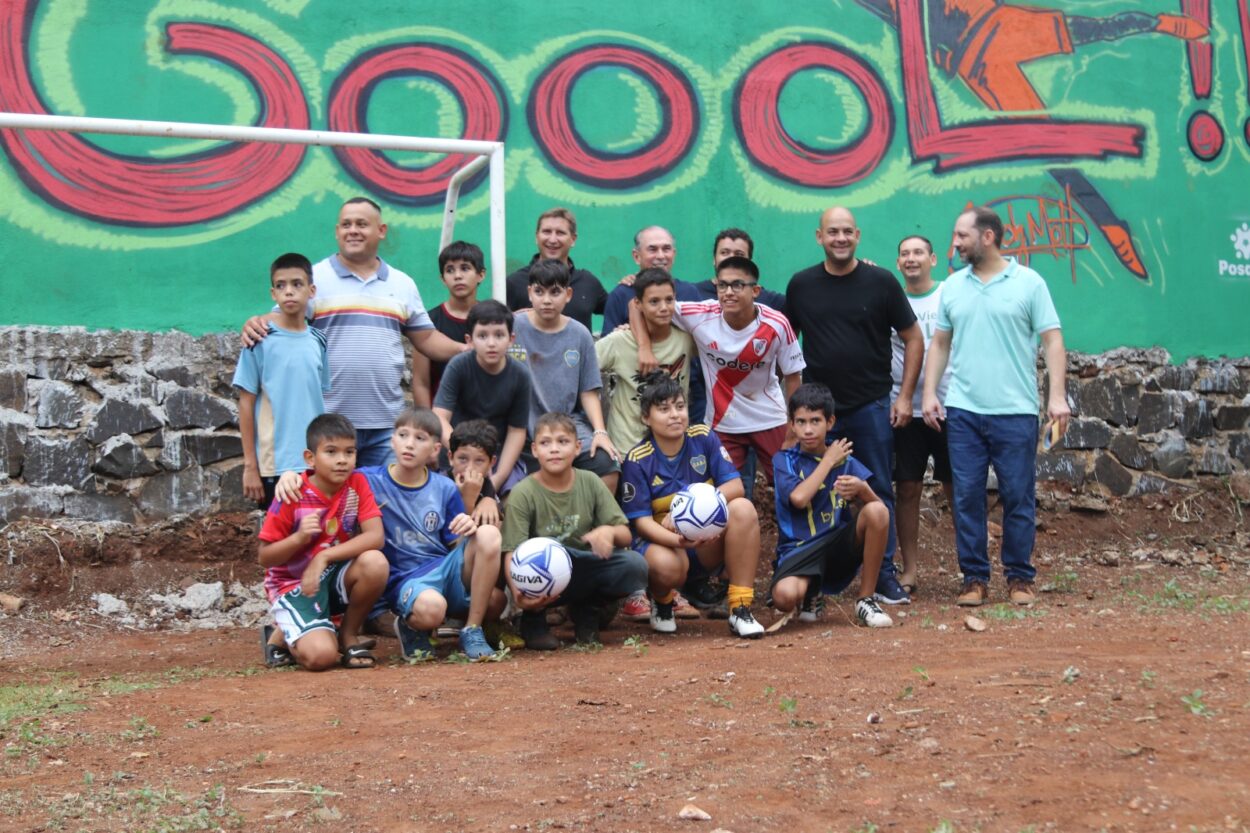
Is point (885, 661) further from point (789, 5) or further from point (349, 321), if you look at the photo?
point (789, 5)

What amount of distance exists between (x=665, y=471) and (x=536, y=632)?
34.0 inches

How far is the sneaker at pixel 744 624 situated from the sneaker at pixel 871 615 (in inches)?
18.0

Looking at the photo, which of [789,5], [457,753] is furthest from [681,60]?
[457,753]

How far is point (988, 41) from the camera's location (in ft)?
28.0

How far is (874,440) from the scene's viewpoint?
6.16 m

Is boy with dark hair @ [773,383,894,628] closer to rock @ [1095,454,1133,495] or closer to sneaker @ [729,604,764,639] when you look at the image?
sneaker @ [729,604,764,639]

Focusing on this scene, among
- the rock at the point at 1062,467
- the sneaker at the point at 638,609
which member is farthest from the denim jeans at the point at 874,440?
the rock at the point at 1062,467

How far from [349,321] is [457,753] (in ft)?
8.25

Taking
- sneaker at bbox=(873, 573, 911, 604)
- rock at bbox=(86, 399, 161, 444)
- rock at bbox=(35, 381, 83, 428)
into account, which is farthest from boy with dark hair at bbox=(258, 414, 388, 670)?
sneaker at bbox=(873, 573, 911, 604)

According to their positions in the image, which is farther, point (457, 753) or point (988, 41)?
point (988, 41)

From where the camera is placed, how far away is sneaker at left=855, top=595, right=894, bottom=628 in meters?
5.54

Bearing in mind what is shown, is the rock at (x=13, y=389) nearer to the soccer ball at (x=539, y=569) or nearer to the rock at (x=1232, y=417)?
the soccer ball at (x=539, y=569)

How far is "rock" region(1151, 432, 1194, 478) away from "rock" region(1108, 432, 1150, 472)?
0.10m

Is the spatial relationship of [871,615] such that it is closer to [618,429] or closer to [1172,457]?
[618,429]
